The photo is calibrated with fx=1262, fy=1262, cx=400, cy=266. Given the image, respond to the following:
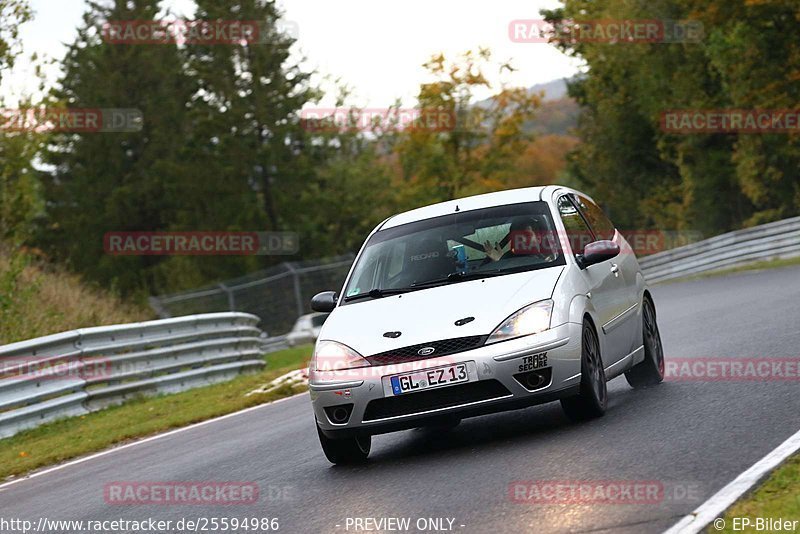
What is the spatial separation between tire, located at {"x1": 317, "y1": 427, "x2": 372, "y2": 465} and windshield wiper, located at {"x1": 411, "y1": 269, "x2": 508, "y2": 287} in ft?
3.88

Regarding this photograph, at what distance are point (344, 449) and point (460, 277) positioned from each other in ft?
4.74

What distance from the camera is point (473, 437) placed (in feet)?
29.3

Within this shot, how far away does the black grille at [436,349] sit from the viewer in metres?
A: 7.85

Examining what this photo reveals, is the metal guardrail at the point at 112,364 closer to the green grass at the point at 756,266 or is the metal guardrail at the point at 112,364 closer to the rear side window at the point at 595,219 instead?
the rear side window at the point at 595,219

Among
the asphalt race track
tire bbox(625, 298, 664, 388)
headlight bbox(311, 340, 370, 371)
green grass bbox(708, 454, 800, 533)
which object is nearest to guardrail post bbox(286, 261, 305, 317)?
the asphalt race track

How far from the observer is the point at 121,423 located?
14219 millimetres

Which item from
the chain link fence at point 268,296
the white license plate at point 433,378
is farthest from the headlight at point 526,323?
the chain link fence at point 268,296

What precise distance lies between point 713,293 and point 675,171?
127ft

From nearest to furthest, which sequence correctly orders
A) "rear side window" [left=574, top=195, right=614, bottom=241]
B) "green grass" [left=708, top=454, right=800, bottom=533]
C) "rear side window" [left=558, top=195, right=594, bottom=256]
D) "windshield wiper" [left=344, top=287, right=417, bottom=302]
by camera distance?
"green grass" [left=708, top=454, right=800, bottom=533] < "windshield wiper" [left=344, top=287, right=417, bottom=302] < "rear side window" [left=558, top=195, right=594, bottom=256] < "rear side window" [left=574, top=195, right=614, bottom=241]

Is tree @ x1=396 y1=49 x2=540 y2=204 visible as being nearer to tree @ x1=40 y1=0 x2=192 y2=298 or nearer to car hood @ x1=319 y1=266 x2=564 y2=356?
tree @ x1=40 y1=0 x2=192 y2=298

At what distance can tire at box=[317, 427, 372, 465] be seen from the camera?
332 inches

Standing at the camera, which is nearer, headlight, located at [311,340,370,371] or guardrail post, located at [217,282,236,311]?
headlight, located at [311,340,370,371]

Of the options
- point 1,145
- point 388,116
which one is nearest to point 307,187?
point 388,116

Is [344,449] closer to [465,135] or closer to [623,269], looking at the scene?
[623,269]
